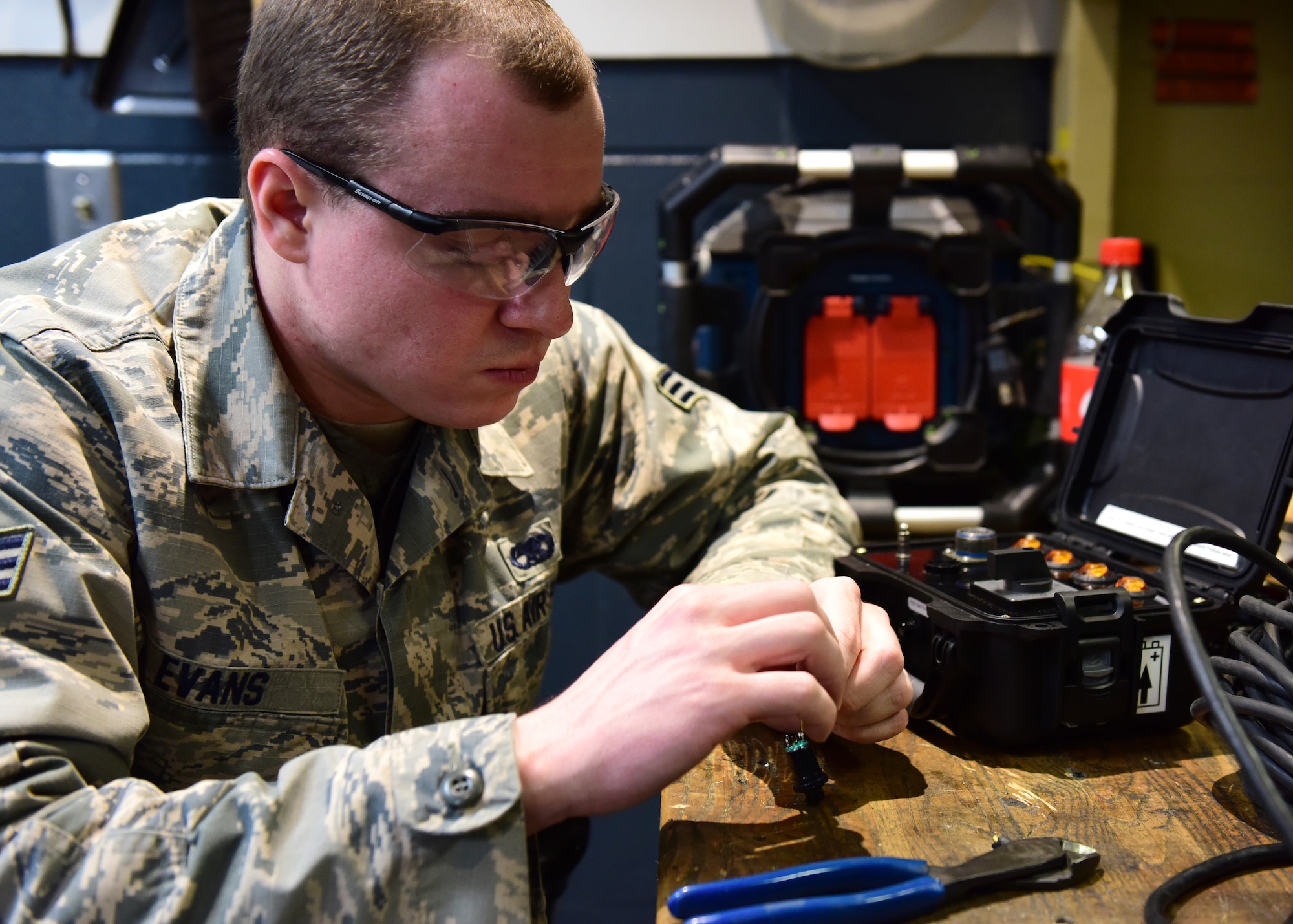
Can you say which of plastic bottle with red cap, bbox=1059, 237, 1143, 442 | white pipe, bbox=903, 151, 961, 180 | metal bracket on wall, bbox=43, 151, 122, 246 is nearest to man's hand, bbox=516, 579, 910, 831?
plastic bottle with red cap, bbox=1059, 237, 1143, 442

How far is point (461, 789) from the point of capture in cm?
63

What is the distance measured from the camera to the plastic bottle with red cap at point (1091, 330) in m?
1.34

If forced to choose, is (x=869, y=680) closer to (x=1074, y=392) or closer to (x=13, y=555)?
(x=13, y=555)

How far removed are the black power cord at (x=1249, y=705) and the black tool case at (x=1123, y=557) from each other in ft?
0.25

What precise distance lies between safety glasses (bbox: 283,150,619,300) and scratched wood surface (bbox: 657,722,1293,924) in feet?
1.34

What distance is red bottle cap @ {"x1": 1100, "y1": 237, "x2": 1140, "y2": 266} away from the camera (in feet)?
4.85

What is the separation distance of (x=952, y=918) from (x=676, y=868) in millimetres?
166

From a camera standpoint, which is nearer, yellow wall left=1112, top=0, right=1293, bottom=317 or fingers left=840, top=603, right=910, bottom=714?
fingers left=840, top=603, right=910, bottom=714

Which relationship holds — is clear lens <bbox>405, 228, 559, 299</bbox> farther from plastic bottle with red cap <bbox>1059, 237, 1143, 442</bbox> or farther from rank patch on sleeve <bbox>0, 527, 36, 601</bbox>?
plastic bottle with red cap <bbox>1059, 237, 1143, 442</bbox>

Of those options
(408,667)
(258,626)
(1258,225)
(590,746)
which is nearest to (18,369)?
(258,626)

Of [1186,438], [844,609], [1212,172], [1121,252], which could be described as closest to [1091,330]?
[1121,252]

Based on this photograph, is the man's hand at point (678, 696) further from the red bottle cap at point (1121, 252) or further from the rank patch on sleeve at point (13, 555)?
the red bottle cap at point (1121, 252)

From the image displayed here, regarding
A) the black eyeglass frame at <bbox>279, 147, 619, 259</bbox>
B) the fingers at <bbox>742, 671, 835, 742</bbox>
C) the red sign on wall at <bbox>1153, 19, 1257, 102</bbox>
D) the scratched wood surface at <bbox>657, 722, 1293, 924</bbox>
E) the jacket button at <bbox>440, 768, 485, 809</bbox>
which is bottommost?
the scratched wood surface at <bbox>657, 722, 1293, 924</bbox>

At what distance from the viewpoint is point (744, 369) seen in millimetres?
1523
